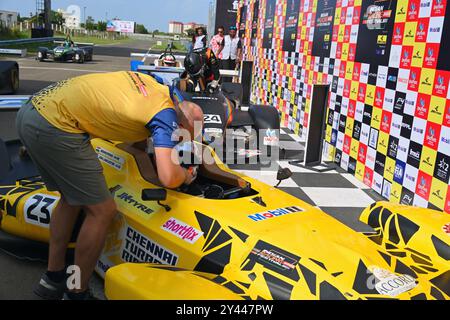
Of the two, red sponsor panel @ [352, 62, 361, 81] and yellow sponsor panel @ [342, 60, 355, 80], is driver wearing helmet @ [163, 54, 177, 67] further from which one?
red sponsor panel @ [352, 62, 361, 81]

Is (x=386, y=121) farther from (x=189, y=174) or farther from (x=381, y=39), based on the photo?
(x=189, y=174)

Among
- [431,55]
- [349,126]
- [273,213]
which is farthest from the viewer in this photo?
[349,126]

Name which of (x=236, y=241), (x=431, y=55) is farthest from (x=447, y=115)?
(x=236, y=241)

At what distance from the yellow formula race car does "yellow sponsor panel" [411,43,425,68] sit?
1709 millimetres

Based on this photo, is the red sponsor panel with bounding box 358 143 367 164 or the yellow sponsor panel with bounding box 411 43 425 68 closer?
the yellow sponsor panel with bounding box 411 43 425 68

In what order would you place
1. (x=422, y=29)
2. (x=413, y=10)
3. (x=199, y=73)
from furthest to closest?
(x=199, y=73) < (x=413, y=10) < (x=422, y=29)

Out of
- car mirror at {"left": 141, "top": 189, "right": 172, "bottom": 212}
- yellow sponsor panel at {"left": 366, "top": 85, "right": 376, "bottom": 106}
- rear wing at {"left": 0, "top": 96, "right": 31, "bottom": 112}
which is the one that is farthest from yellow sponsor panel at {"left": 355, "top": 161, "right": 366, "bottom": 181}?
rear wing at {"left": 0, "top": 96, "right": 31, "bottom": 112}

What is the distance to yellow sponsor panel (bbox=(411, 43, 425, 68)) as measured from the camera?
3.79m

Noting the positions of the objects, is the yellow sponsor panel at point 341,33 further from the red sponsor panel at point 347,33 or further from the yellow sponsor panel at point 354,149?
the yellow sponsor panel at point 354,149

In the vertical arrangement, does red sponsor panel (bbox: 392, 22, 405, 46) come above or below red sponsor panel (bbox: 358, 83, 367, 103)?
above

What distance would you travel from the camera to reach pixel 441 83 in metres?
3.55

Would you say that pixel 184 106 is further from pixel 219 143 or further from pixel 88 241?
pixel 219 143

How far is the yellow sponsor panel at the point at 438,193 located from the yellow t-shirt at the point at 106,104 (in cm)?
240

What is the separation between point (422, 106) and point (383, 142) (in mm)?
640
